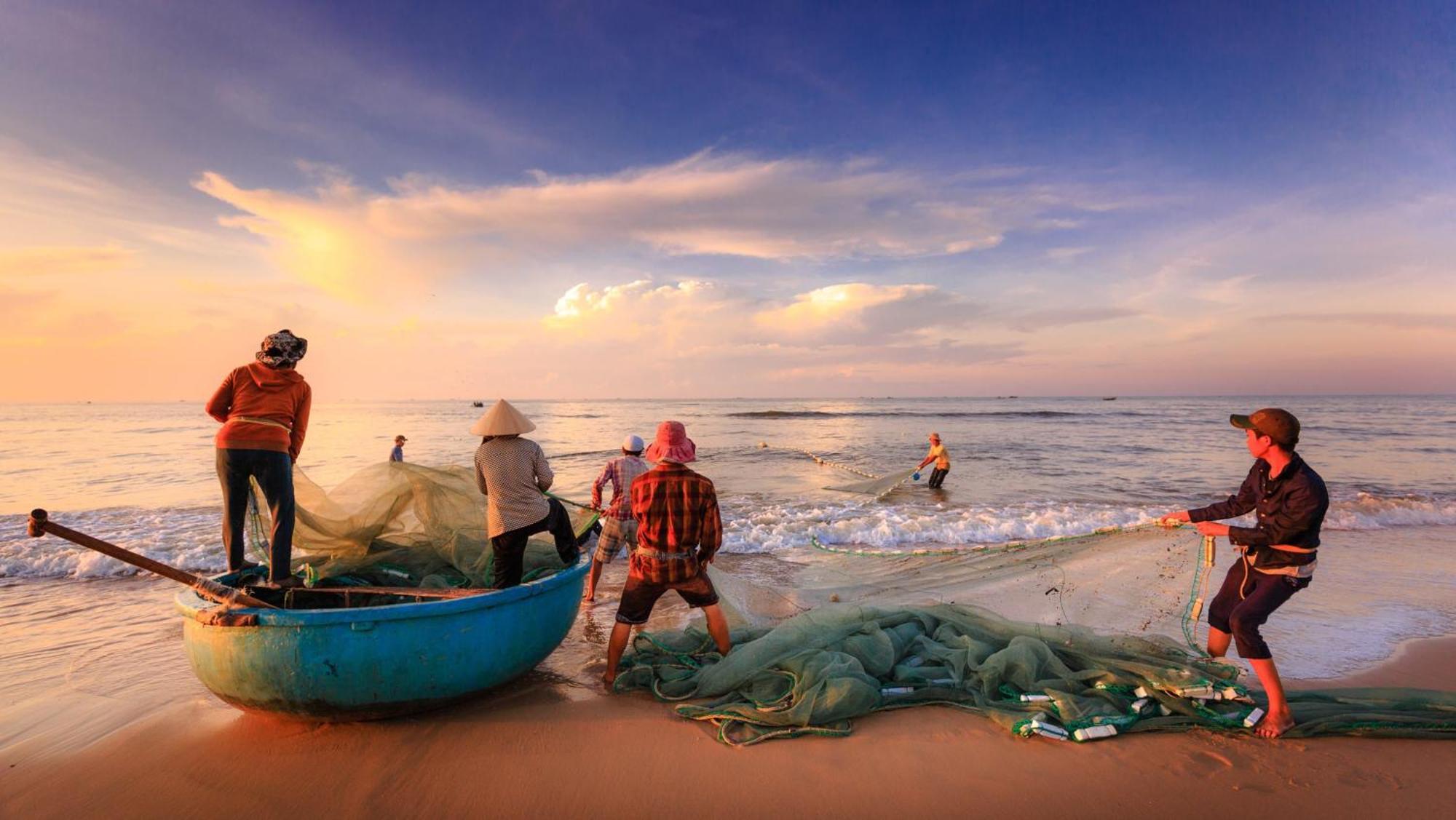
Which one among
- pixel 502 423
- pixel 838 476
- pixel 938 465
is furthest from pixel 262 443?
pixel 838 476

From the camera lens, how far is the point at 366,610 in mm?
3393

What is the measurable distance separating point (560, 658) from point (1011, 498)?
11.2m

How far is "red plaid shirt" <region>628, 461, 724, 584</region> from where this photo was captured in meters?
4.13

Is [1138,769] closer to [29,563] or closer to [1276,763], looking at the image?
[1276,763]

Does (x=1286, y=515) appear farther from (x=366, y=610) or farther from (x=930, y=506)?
(x=930, y=506)

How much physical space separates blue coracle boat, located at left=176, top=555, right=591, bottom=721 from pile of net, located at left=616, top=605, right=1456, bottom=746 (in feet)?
3.46

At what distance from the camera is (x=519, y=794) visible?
3.15m

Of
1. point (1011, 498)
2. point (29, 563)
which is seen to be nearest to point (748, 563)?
point (1011, 498)

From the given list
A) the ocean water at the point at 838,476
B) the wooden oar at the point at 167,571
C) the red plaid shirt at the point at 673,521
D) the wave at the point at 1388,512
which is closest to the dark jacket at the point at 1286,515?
the red plaid shirt at the point at 673,521

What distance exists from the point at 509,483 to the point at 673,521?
125 centimetres

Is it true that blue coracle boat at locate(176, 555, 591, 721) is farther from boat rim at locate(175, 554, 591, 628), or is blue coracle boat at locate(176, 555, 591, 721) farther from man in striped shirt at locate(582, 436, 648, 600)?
man in striped shirt at locate(582, 436, 648, 600)

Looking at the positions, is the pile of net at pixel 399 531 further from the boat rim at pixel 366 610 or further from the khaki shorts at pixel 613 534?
the boat rim at pixel 366 610

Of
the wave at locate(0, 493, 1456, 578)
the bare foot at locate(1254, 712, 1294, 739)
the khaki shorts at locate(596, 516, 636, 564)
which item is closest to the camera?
the bare foot at locate(1254, 712, 1294, 739)

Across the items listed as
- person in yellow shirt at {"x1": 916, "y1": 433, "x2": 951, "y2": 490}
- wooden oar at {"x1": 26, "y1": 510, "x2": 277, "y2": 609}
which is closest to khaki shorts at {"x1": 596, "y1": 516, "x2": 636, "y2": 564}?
wooden oar at {"x1": 26, "y1": 510, "x2": 277, "y2": 609}
